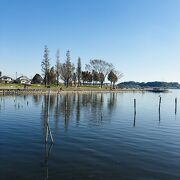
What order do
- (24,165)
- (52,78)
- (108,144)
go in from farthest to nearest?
(52,78) → (108,144) → (24,165)

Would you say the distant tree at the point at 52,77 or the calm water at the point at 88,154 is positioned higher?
the distant tree at the point at 52,77

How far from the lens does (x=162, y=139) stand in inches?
1346

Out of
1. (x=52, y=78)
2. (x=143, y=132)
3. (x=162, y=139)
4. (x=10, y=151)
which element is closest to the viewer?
(x=10, y=151)

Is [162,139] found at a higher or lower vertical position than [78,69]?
lower

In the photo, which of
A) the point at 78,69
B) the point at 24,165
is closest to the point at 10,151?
the point at 24,165

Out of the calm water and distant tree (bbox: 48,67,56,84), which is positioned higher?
distant tree (bbox: 48,67,56,84)

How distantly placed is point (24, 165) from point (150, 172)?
31.7ft

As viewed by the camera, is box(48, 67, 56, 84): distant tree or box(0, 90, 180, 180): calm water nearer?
box(0, 90, 180, 180): calm water

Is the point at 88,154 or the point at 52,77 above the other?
the point at 52,77

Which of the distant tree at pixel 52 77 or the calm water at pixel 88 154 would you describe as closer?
the calm water at pixel 88 154

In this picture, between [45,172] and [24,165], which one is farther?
[24,165]

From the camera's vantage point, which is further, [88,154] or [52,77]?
[52,77]

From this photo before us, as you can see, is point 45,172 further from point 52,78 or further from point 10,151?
point 52,78

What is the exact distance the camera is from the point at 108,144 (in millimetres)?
30234
